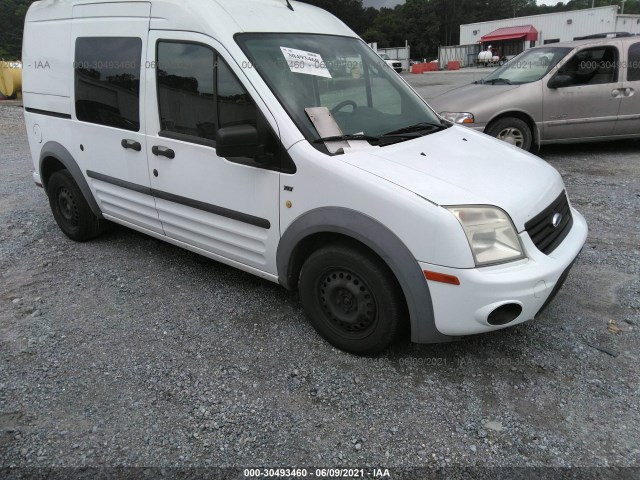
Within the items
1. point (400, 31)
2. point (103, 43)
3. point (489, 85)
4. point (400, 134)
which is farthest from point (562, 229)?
point (400, 31)

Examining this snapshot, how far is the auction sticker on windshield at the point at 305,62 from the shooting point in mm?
3150

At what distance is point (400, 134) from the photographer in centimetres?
321

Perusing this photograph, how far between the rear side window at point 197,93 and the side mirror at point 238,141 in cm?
17

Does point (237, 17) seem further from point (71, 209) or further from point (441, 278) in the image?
point (71, 209)

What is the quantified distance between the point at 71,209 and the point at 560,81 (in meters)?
6.45

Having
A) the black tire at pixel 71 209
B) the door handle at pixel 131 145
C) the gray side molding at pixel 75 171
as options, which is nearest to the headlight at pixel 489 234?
the door handle at pixel 131 145

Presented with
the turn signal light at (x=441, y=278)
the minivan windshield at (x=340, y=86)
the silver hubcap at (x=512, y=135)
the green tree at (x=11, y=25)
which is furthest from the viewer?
the green tree at (x=11, y=25)

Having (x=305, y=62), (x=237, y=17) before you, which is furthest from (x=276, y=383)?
(x=237, y=17)

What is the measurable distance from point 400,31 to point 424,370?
300ft

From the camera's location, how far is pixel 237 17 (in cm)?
317

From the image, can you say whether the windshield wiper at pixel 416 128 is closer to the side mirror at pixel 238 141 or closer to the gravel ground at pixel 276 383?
the side mirror at pixel 238 141

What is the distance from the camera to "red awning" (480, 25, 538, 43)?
5197 centimetres

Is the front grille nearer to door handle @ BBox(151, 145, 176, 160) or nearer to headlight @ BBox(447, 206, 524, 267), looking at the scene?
headlight @ BBox(447, 206, 524, 267)

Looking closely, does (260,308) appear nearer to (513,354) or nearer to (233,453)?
(233,453)
